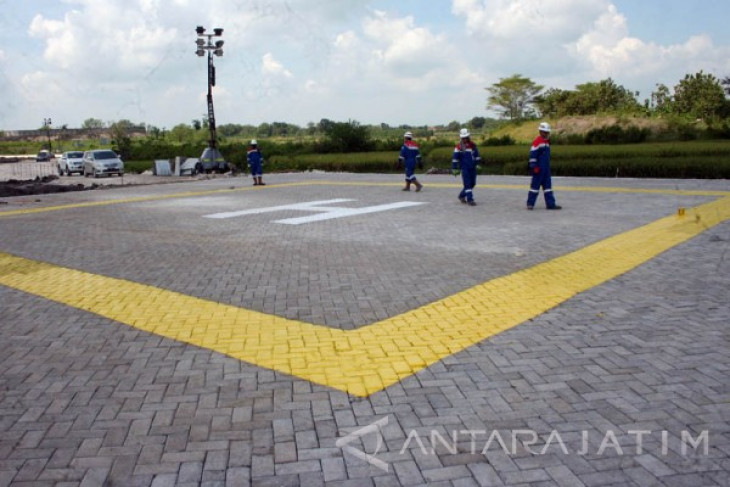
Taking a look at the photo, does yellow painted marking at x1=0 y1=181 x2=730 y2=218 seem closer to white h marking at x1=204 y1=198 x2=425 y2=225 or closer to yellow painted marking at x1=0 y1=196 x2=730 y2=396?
white h marking at x1=204 y1=198 x2=425 y2=225

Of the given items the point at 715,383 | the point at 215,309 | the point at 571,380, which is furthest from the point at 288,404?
the point at 715,383

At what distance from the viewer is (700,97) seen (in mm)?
48719

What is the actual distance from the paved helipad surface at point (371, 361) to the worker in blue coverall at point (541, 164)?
118 inches

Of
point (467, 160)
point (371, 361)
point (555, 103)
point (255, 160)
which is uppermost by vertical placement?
point (555, 103)

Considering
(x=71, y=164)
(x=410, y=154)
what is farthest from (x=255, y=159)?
(x=71, y=164)

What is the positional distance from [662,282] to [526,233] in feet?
11.8

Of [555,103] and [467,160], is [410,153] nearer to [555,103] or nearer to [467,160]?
[467,160]

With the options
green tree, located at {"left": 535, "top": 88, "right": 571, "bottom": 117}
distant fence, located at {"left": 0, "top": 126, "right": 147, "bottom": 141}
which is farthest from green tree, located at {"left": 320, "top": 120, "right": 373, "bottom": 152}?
distant fence, located at {"left": 0, "top": 126, "right": 147, "bottom": 141}

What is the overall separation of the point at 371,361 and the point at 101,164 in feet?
109

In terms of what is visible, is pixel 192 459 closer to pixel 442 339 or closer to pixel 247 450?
pixel 247 450

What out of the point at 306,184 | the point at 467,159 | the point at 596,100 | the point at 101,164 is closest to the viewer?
the point at 467,159

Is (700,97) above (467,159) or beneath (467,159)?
above

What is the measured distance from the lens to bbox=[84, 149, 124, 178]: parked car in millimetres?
33406

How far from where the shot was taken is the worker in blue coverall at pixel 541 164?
12328mm
